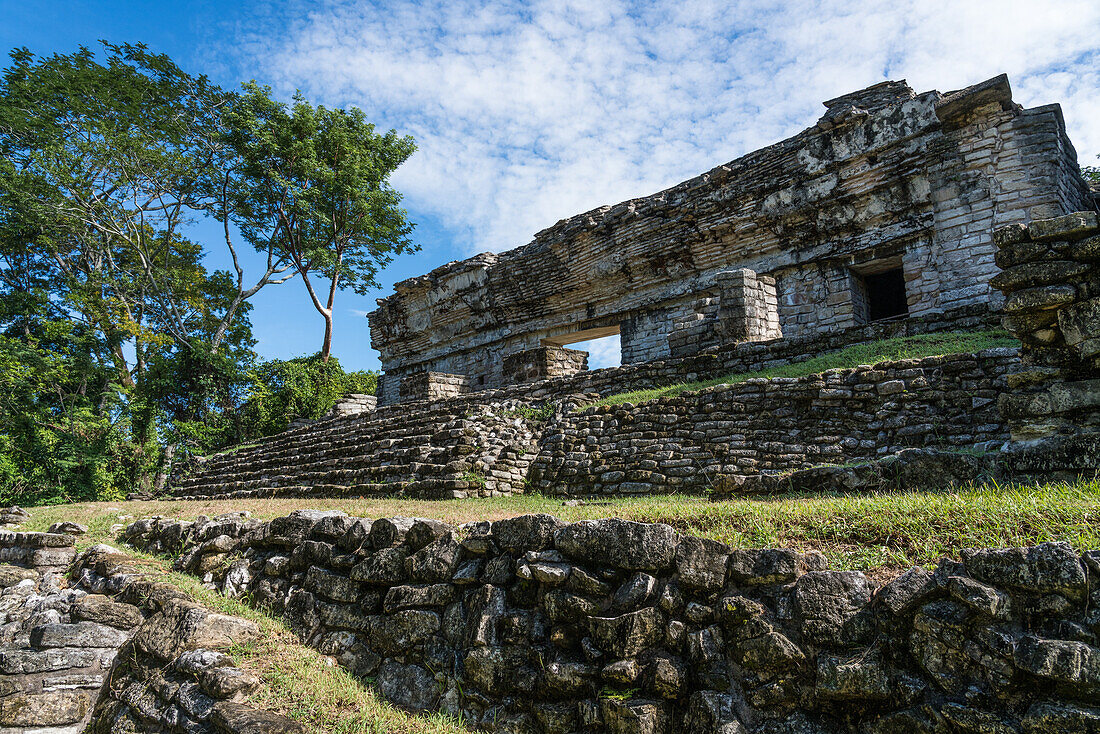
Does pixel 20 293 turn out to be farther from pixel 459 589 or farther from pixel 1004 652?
pixel 1004 652

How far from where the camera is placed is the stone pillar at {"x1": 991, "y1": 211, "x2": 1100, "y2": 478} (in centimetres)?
420

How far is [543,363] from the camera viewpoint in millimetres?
14977

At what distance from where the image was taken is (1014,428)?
4586 millimetres

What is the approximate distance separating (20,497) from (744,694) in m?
17.7

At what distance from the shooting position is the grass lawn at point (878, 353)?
278 inches

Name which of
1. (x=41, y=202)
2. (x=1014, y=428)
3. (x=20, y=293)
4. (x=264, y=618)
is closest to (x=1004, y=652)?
(x=1014, y=428)

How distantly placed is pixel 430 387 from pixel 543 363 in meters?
2.98

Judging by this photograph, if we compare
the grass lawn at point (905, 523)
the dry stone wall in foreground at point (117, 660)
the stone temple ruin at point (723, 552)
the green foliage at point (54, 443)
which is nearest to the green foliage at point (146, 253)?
the green foliage at point (54, 443)

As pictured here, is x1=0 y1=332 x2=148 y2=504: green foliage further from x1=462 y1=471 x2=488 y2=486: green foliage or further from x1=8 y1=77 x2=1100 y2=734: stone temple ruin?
x1=462 y1=471 x2=488 y2=486: green foliage

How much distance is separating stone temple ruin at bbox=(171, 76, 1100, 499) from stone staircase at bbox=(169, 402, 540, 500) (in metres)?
0.05

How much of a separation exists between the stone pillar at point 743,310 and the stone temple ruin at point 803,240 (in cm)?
3

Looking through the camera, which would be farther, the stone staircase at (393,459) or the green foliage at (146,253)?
the green foliage at (146,253)

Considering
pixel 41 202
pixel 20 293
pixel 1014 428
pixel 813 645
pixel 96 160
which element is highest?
pixel 96 160

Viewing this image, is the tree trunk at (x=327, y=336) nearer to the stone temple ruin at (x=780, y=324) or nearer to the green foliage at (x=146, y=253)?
the green foliage at (x=146, y=253)
